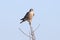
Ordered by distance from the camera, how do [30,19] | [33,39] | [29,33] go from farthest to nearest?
[30,19], [29,33], [33,39]

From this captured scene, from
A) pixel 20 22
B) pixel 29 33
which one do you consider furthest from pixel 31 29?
pixel 20 22

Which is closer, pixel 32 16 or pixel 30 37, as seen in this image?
pixel 30 37

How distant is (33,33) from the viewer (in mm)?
5941

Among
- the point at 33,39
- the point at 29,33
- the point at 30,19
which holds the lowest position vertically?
the point at 33,39

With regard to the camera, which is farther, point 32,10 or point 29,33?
point 32,10

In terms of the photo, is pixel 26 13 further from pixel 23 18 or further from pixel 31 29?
pixel 31 29

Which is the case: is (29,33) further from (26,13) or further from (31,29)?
(26,13)

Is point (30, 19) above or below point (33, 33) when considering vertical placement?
above

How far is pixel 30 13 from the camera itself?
8.08 meters

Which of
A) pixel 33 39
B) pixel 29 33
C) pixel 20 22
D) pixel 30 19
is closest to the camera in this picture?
pixel 33 39

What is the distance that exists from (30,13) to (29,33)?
2.07 meters

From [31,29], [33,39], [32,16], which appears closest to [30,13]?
[32,16]

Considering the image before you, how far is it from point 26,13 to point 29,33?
2.07 metres

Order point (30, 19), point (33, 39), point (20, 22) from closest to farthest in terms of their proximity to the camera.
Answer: point (33, 39) < point (30, 19) < point (20, 22)
